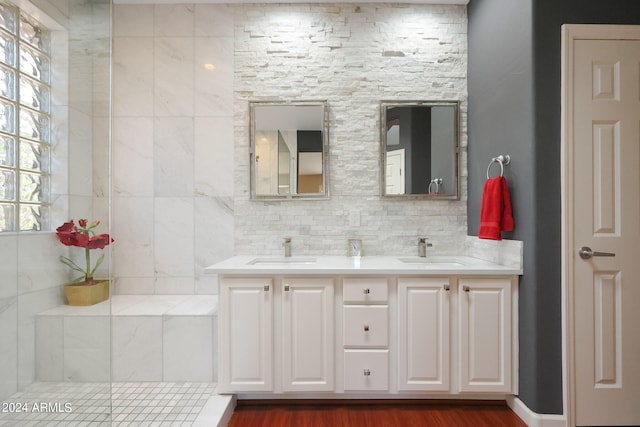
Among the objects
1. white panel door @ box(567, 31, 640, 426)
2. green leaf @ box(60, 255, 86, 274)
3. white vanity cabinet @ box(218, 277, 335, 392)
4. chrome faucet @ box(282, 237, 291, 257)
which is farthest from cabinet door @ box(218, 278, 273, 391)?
white panel door @ box(567, 31, 640, 426)

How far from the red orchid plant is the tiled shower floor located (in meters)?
0.41

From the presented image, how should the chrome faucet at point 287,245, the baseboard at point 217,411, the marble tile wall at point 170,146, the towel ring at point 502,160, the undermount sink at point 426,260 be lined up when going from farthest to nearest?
1. the marble tile wall at point 170,146
2. the chrome faucet at point 287,245
3. the undermount sink at point 426,260
4. the towel ring at point 502,160
5. the baseboard at point 217,411

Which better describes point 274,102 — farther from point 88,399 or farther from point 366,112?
point 88,399

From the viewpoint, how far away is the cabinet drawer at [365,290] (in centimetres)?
191

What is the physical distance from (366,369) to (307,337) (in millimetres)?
396

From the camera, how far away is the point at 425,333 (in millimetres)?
1899

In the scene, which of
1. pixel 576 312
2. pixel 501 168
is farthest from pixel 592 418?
pixel 501 168

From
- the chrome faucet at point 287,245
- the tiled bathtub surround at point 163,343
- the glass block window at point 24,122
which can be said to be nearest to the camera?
the glass block window at point 24,122

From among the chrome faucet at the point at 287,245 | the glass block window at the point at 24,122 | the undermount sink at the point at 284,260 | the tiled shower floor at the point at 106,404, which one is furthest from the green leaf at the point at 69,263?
the chrome faucet at the point at 287,245

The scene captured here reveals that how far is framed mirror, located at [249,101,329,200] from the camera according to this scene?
8.09ft

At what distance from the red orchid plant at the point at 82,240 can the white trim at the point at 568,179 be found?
226cm

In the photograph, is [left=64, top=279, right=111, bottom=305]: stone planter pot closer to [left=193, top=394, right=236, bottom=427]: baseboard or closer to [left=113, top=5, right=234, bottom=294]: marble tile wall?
[left=193, top=394, right=236, bottom=427]: baseboard

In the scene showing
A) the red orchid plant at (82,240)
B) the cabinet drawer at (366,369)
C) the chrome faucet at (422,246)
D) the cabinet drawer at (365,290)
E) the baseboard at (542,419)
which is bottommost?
the baseboard at (542,419)

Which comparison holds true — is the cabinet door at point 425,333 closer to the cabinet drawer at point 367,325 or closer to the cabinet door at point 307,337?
the cabinet drawer at point 367,325
